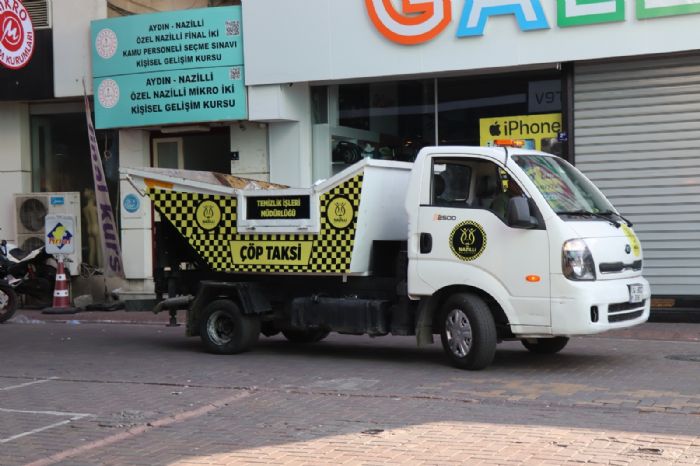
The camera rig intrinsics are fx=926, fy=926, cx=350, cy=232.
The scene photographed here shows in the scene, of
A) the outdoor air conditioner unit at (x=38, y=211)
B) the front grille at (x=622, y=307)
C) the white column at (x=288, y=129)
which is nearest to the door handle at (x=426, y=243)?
the front grille at (x=622, y=307)

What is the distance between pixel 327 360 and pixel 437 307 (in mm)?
1528

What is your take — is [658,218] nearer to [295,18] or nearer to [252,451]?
[295,18]

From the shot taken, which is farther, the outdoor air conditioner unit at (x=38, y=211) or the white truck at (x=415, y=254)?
the outdoor air conditioner unit at (x=38, y=211)

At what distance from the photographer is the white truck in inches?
362

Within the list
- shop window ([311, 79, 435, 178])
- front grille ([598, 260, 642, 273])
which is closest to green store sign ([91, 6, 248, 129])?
shop window ([311, 79, 435, 178])

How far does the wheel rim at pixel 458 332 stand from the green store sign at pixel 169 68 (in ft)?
26.0

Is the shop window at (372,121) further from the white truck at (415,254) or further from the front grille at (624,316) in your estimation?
the front grille at (624,316)

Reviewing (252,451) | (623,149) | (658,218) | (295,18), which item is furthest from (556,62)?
(252,451)

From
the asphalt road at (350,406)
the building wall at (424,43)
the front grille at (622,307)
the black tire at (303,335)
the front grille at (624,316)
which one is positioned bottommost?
the asphalt road at (350,406)

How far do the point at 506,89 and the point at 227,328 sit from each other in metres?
6.68

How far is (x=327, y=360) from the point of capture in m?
10.7

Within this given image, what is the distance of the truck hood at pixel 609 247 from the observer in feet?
29.9

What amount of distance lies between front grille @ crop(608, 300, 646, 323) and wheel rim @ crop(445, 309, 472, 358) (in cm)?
140

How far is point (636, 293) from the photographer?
9531 mm
